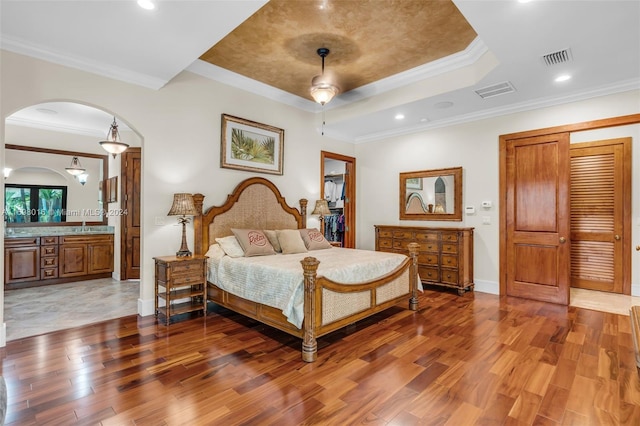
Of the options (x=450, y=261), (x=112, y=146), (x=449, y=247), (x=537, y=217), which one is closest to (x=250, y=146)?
(x=112, y=146)

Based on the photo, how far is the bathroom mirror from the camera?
519 centimetres

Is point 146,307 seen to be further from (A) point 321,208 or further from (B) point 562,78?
(B) point 562,78

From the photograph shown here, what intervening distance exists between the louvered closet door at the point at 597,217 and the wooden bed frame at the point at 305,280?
3095 mm

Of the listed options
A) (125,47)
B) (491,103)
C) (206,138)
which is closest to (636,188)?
(491,103)

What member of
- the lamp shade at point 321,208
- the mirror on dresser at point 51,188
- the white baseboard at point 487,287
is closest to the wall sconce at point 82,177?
the mirror on dresser at point 51,188

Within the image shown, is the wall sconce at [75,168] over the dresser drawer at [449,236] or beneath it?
over

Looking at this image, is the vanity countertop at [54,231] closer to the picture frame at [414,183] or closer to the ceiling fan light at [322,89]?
the ceiling fan light at [322,89]

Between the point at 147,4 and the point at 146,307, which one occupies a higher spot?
the point at 147,4

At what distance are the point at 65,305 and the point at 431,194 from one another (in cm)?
546

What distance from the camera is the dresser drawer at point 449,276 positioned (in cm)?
475

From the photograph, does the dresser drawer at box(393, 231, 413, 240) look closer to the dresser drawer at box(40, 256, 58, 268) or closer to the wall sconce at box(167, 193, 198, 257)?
the wall sconce at box(167, 193, 198, 257)

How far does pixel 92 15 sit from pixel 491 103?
461cm

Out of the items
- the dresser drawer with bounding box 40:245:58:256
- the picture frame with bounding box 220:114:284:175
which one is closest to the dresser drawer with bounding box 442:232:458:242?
the picture frame with bounding box 220:114:284:175

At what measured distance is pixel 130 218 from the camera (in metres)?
5.80
